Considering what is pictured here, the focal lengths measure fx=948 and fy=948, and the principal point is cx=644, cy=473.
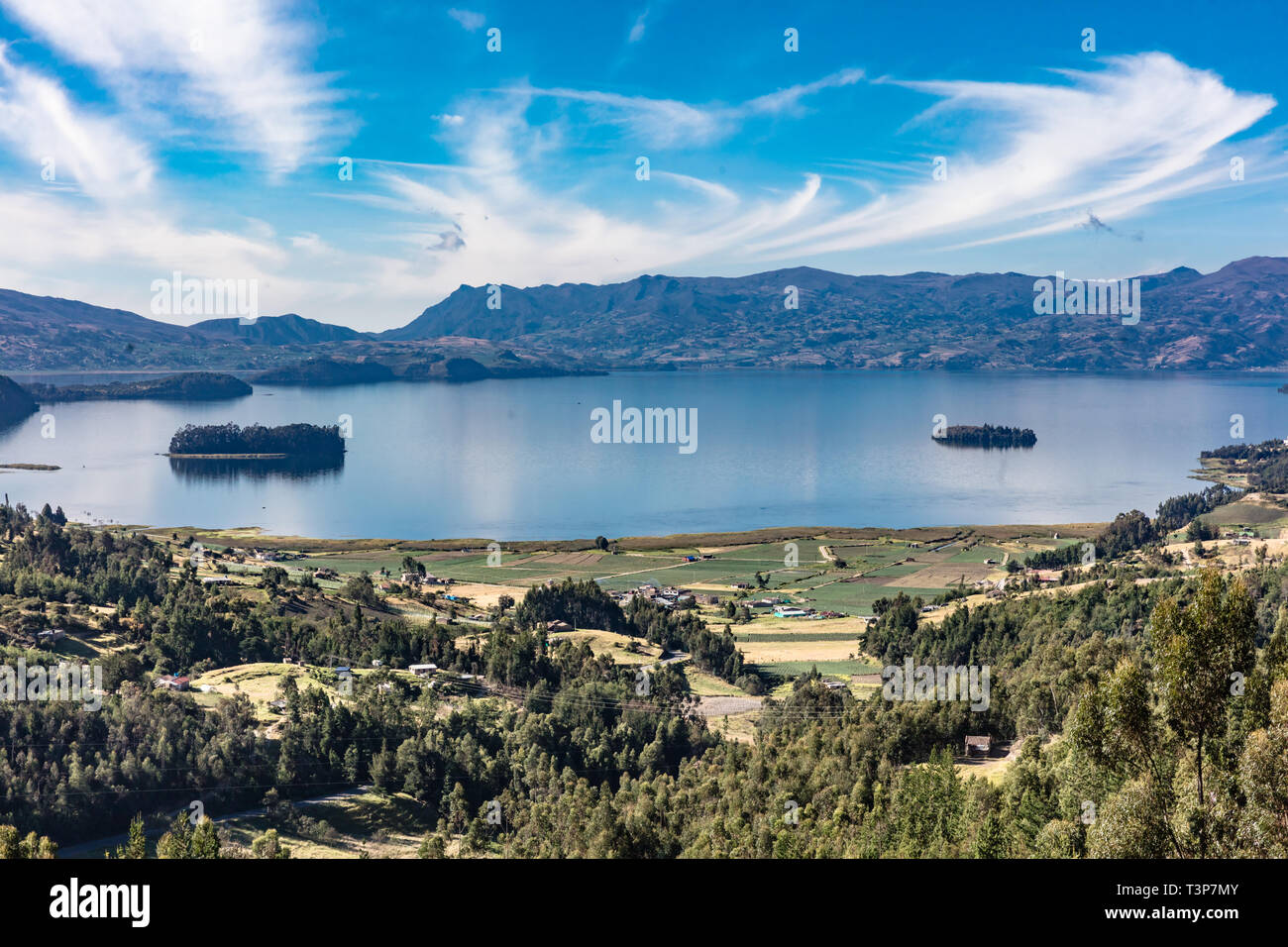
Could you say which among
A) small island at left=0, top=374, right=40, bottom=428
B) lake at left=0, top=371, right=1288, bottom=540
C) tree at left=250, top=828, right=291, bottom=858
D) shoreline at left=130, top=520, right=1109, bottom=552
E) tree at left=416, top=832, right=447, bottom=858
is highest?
small island at left=0, top=374, right=40, bottom=428

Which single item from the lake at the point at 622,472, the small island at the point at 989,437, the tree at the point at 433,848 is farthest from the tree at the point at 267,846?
the small island at the point at 989,437

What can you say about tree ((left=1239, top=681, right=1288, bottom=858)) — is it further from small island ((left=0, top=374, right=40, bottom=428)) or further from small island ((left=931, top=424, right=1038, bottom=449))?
small island ((left=0, top=374, right=40, bottom=428))

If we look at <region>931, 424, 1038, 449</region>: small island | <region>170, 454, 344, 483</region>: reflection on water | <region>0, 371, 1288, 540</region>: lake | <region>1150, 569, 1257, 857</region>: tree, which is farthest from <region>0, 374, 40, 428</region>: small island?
<region>1150, 569, 1257, 857</region>: tree

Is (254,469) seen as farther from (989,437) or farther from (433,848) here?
(433,848)

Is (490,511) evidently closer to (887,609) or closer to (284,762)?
(887,609)

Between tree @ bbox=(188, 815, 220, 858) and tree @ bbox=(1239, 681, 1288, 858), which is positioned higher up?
tree @ bbox=(1239, 681, 1288, 858)

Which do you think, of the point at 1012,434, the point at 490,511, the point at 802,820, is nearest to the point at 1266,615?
the point at 802,820

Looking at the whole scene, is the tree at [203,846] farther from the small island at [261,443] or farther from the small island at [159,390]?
the small island at [159,390]

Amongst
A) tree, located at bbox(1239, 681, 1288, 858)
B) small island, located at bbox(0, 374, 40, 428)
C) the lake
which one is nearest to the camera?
tree, located at bbox(1239, 681, 1288, 858)
